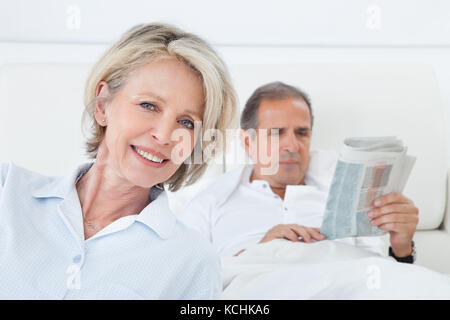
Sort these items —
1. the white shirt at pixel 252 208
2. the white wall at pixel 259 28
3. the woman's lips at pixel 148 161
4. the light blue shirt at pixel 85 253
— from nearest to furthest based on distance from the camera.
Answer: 1. the light blue shirt at pixel 85 253
2. the woman's lips at pixel 148 161
3. the white shirt at pixel 252 208
4. the white wall at pixel 259 28

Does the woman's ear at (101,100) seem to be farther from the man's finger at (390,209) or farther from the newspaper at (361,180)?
the man's finger at (390,209)

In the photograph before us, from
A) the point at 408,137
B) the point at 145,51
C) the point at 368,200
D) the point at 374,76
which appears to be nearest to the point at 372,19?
the point at 374,76

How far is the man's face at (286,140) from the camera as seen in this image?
3.96 ft

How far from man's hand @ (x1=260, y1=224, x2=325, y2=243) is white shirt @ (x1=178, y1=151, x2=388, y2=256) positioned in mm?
43

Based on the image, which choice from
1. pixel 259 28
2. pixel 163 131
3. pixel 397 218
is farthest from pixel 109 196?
pixel 259 28

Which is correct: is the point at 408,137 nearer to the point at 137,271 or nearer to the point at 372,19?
the point at 372,19

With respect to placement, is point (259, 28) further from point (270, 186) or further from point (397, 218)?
point (397, 218)

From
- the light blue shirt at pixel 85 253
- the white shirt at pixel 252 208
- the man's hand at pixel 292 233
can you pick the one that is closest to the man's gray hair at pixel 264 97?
the white shirt at pixel 252 208

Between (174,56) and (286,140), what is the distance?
1.56 ft

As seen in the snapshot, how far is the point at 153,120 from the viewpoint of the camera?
80 centimetres

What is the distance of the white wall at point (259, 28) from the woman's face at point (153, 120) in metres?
0.54

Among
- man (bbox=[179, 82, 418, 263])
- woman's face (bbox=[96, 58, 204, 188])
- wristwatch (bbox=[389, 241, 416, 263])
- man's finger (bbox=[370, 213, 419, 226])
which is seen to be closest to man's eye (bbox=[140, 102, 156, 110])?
woman's face (bbox=[96, 58, 204, 188])

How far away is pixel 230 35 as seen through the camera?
1353 millimetres

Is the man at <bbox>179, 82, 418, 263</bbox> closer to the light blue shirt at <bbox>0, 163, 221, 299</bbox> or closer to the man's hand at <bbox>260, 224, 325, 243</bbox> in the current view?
the man's hand at <bbox>260, 224, 325, 243</bbox>
